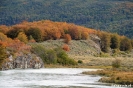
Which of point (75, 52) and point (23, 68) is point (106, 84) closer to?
point (23, 68)

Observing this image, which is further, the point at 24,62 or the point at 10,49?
the point at 10,49

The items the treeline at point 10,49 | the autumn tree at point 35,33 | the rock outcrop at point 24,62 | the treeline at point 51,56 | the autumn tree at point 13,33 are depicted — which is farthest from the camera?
the autumn tree at point 35,33

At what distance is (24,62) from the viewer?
125 meters

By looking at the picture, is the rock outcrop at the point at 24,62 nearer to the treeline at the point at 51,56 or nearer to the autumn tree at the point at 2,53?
the autumn tree at the point at 2,53

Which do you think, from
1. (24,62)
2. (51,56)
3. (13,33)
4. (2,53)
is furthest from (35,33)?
(2,53)

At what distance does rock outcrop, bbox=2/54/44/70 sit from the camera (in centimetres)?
11892

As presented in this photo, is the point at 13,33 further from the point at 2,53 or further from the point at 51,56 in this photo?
the point at 2,53

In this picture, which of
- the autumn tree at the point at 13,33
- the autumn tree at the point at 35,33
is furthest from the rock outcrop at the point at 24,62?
the autumn tree at the point at 35,33

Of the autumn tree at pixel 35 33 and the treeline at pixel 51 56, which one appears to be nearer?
the treeline at pixel 51 56

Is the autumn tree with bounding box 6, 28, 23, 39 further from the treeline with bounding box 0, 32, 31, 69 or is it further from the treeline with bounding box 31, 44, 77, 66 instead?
the treeline with bounding box 0, 32, 31, 69

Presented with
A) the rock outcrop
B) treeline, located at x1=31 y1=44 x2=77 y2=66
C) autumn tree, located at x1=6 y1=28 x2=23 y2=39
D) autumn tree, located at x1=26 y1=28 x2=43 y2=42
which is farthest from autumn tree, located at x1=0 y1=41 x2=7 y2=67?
Result: autumn tree, located at x1=26 y1=28 x2=43 y2=42

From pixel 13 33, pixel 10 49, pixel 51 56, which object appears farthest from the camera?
pixel 13 33

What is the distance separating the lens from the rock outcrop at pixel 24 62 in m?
119

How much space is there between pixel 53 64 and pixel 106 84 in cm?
6589
